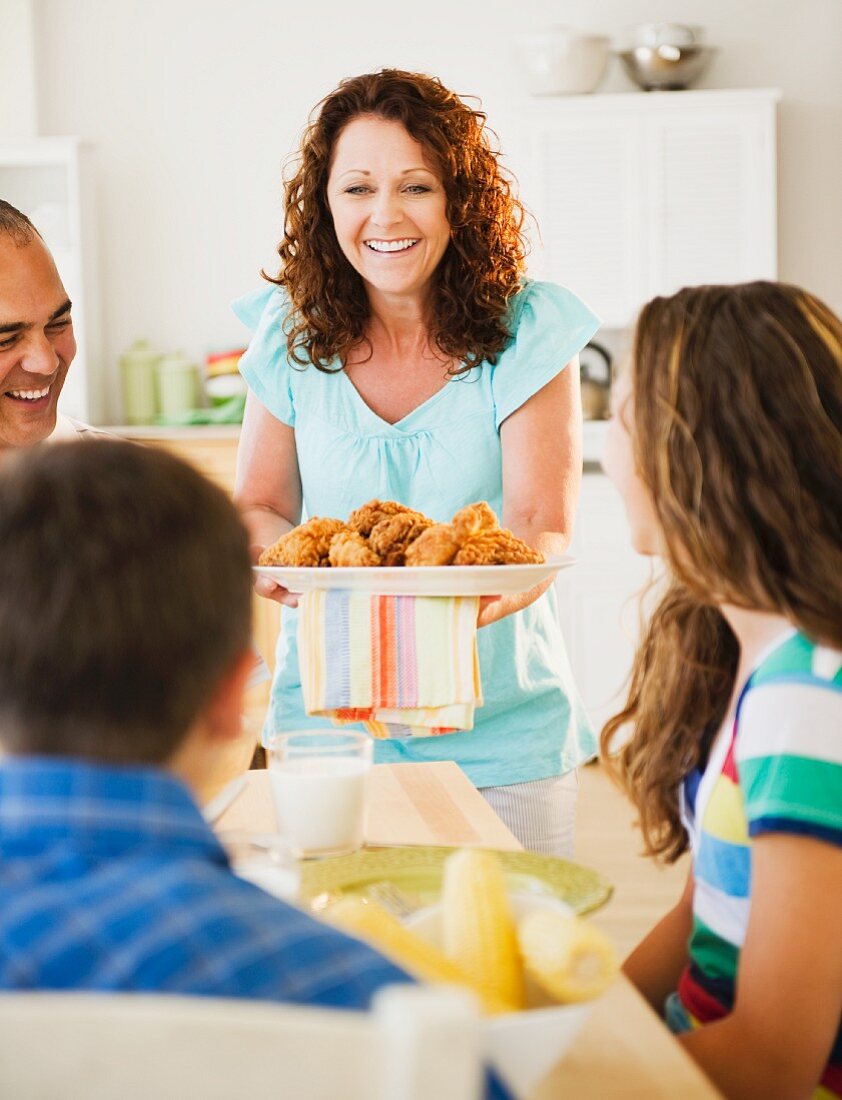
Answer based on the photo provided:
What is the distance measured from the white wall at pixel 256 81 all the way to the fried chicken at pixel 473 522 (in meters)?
3.78

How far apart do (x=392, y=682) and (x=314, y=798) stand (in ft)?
1.35

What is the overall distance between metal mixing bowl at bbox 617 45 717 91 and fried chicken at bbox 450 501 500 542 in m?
3.69

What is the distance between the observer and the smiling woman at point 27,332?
74.4 inches

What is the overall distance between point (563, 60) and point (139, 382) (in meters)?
1.96

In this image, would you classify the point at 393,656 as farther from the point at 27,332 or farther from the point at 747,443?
the point at 27,332

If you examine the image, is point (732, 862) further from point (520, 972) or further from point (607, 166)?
point (607, 166)

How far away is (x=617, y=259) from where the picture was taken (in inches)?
199

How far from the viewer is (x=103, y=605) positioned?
72 centimetres

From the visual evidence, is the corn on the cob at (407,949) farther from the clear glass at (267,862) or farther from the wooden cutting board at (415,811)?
the wooden cutting board at (415,811)

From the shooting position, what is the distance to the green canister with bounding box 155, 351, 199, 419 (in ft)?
17.0

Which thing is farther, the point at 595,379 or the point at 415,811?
the point at 595,379

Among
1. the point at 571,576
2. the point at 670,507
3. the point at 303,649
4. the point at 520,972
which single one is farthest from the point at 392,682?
the point at 571,576

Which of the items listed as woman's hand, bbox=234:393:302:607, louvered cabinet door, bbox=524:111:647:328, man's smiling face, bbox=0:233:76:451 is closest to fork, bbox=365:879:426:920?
woman's hand, bbox=234:393:302:607

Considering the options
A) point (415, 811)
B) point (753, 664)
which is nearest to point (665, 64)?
point (415, 811)
